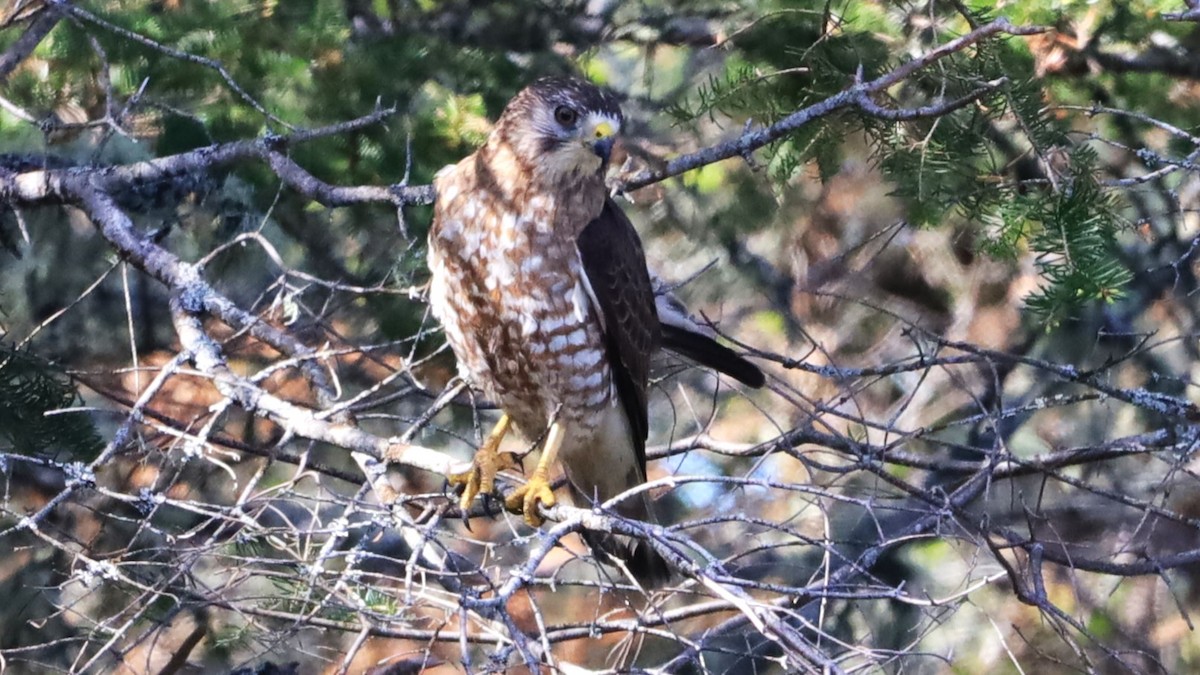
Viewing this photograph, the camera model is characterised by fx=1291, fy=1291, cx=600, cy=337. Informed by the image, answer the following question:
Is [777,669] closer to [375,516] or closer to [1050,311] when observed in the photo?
[1050,311]

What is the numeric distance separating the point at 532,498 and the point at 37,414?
1352 millimetres

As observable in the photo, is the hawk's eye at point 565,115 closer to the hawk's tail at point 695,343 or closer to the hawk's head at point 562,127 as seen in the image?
the hawk's head at point 562,127

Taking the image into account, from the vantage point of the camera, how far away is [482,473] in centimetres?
354

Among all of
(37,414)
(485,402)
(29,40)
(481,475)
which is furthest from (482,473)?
(29,40)

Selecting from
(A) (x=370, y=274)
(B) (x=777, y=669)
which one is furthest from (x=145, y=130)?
(B) (x=777, y=669)

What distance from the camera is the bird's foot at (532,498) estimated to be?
3.50 meters

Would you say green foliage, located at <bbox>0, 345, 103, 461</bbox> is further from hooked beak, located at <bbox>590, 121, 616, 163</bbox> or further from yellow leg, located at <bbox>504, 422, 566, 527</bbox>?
hooked beak, located at <bbox>590, 121, 616, 163</bbox>

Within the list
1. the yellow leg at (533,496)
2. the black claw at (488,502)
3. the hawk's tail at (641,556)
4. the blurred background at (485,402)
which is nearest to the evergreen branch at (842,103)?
the blurred background at (485,402)

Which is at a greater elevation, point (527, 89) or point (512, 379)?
point (527, 89)

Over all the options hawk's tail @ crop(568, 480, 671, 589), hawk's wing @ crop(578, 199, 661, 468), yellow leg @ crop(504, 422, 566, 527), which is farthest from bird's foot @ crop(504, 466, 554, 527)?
hawk's wing @ crop(578, 199, 661, 468)

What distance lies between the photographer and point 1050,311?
3252 millimetres

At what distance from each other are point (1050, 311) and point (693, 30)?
1836 millimetres

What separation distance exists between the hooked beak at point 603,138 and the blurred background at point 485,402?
39 centimetres

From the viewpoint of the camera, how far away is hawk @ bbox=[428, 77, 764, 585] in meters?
3.52
